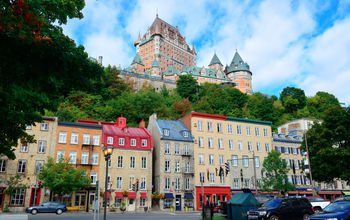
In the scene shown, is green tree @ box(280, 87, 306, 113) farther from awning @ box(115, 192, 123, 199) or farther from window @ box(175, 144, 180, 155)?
awning @ box(115, 192, 123, 199)

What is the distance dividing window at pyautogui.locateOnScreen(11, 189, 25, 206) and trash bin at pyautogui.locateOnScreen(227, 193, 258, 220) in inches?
1140

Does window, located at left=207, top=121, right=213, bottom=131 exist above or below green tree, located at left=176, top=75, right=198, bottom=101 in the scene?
below

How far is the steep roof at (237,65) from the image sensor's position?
142262mm

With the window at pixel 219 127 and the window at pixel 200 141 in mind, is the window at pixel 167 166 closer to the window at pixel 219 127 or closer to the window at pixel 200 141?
the window at pixel 200 141

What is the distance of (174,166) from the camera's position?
4197 cm

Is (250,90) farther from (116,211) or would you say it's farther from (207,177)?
(116,211)

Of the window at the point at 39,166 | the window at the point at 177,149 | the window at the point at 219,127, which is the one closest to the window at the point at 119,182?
the window at the point at 177,149

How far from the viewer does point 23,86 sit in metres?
7.30

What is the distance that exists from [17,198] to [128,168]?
47.1 ft

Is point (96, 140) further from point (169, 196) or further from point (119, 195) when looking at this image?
point (169, 196)

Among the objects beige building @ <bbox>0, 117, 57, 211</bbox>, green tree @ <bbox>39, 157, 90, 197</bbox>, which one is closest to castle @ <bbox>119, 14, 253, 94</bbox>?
beige building @ <bbox>0, 117, 57, 211</bbox>

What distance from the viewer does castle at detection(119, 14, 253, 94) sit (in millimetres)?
135000

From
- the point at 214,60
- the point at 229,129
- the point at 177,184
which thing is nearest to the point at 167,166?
the point at 177,184

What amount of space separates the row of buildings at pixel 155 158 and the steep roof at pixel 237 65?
94604 mm
